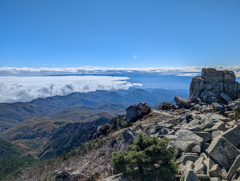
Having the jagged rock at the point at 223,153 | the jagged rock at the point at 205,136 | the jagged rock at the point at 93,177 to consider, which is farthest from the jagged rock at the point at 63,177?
the jagged rock at the point at 205,136

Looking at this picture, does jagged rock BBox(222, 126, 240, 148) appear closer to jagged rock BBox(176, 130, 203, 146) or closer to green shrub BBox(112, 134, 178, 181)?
jagged rock BBox(176, 130, 203, 146)

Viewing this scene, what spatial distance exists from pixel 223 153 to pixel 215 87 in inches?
1522

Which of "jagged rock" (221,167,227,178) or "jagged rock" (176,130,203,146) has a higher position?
"jagged rock" (176,130,203,146)

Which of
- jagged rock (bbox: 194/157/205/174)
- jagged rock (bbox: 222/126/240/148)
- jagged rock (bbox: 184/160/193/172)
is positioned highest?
jagged rock (bbox: 222/126/240/148)

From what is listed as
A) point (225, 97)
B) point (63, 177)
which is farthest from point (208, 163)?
point (225, 97)

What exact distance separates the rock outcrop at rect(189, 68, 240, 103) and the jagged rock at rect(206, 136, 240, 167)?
34.6 m

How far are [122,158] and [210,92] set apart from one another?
4252cm

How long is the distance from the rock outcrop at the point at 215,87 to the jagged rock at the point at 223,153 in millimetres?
34628

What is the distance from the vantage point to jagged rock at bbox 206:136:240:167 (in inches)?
505

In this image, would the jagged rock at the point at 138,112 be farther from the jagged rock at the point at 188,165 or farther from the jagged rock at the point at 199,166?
the jagged rock at the point at 199,166

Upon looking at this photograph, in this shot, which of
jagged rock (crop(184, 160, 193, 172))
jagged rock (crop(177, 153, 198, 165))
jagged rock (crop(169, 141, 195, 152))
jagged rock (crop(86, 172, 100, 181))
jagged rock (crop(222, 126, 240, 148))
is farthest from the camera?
jagged rock (crop(169, 141, 195, 152))

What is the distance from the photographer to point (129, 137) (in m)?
22.1

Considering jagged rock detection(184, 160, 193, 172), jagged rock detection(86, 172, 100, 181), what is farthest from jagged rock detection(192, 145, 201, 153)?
jagged rock detection(86, 172, 100, 181)

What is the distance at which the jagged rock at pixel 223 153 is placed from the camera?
42.1 feet
